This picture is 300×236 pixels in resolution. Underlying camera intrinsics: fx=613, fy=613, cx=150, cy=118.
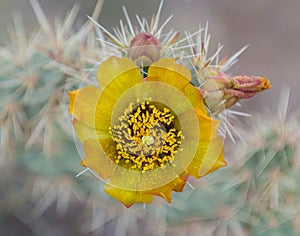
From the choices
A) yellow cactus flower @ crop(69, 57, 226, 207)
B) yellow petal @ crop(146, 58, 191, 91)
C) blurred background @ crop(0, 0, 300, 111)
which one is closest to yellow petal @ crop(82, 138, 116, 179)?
→ yellow cactus flower @ crop(69, 57, 226, 207)

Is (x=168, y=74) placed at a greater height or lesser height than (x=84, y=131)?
greater

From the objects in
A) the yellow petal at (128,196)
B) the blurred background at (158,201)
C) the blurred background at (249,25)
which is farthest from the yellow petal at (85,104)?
the blurred background at (249,25)

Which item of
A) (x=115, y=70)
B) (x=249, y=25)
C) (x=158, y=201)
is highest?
(x=249, y=25)

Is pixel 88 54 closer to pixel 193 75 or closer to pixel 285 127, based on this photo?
pixel 193 75

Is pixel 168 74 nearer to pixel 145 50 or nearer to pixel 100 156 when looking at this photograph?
pixel 145 50

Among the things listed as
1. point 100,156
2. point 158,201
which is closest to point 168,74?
point 100,156

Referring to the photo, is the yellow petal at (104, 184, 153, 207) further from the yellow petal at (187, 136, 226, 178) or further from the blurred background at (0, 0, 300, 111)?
the blurred background at (0, 0, 300, 111)

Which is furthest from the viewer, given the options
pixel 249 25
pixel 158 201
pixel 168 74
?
pixel 249 25
